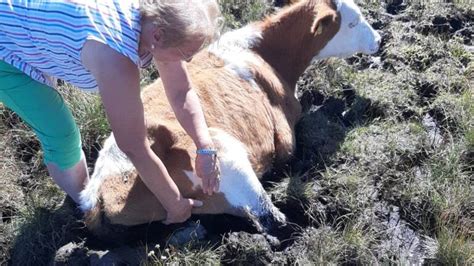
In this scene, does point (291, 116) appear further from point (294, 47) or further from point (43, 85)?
point (43, 85)

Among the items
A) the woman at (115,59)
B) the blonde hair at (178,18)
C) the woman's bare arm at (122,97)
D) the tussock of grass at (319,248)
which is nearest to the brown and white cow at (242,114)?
the tussock of grass at (319,248)

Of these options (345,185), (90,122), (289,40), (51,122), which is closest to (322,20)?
(289,40)

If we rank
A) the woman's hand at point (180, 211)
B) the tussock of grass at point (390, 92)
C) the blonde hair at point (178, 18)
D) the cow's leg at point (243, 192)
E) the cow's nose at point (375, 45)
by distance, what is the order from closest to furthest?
the blonde hair at point (178, 18) → the woman's hand at point (180, 211) → the cow's leg at point (243, 192) → the tussock of grass at point (390, 92) → the cow's nose at point (375, 45)

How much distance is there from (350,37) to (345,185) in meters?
1.49

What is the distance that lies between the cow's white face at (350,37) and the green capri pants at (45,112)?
2.32 meters

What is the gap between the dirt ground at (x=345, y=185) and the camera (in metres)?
4.04

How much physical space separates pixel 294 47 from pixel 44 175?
2.12 meters

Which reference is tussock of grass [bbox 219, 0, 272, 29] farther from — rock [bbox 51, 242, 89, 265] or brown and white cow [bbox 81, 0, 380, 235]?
rock [bbox 51, 242, 89, 265]

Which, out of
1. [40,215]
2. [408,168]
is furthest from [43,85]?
[408,168]

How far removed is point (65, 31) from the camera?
3057 mm

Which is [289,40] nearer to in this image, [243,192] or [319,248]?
[243,192]

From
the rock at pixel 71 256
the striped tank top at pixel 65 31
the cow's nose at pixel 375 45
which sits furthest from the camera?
the cow's nose at pixel 375 45

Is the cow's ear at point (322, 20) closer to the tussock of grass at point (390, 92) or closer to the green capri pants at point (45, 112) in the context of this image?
the tussock of grass at point (390, 92)

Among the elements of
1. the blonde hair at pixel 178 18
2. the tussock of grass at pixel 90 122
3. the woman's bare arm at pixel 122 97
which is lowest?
the tussock of grass at pixel 90 122
